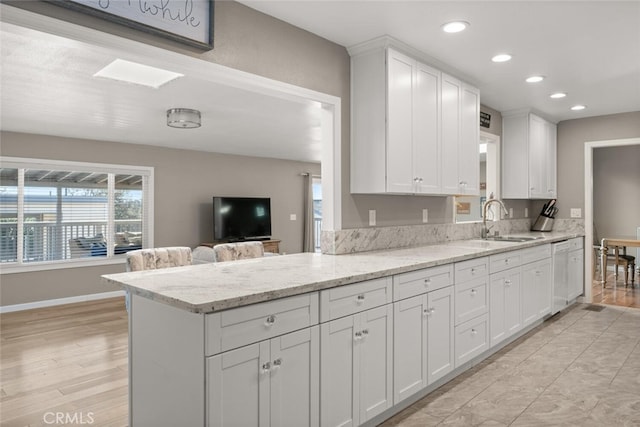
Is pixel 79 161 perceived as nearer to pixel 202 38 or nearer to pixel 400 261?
pixel 202 38

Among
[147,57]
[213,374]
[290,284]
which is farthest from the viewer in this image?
[147,57]

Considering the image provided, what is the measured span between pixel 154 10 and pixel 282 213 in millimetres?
6943

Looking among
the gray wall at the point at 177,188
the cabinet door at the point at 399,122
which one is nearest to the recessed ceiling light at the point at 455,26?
the cabinet door at the point at 399,122

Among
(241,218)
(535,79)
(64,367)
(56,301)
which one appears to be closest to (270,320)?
(64,367)

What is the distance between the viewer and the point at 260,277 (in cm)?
202

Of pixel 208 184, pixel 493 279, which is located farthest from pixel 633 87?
pixel 208 184

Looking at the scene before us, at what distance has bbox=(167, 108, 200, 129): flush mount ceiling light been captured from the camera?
4.33m

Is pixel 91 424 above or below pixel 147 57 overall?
below

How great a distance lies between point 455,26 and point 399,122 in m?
0.69

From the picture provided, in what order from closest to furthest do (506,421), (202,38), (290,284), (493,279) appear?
(290,284) → (202,38) → (506,421) → (493,279)

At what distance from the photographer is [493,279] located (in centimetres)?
332

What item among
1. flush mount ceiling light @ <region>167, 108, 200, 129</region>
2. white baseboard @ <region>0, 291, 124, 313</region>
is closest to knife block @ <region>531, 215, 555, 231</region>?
flush mount ceiling light @ <region>167, 108, 200, 129</region>

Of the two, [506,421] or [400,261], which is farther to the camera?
[400,261]

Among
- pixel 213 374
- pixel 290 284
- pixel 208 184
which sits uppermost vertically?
pixel 208 184
